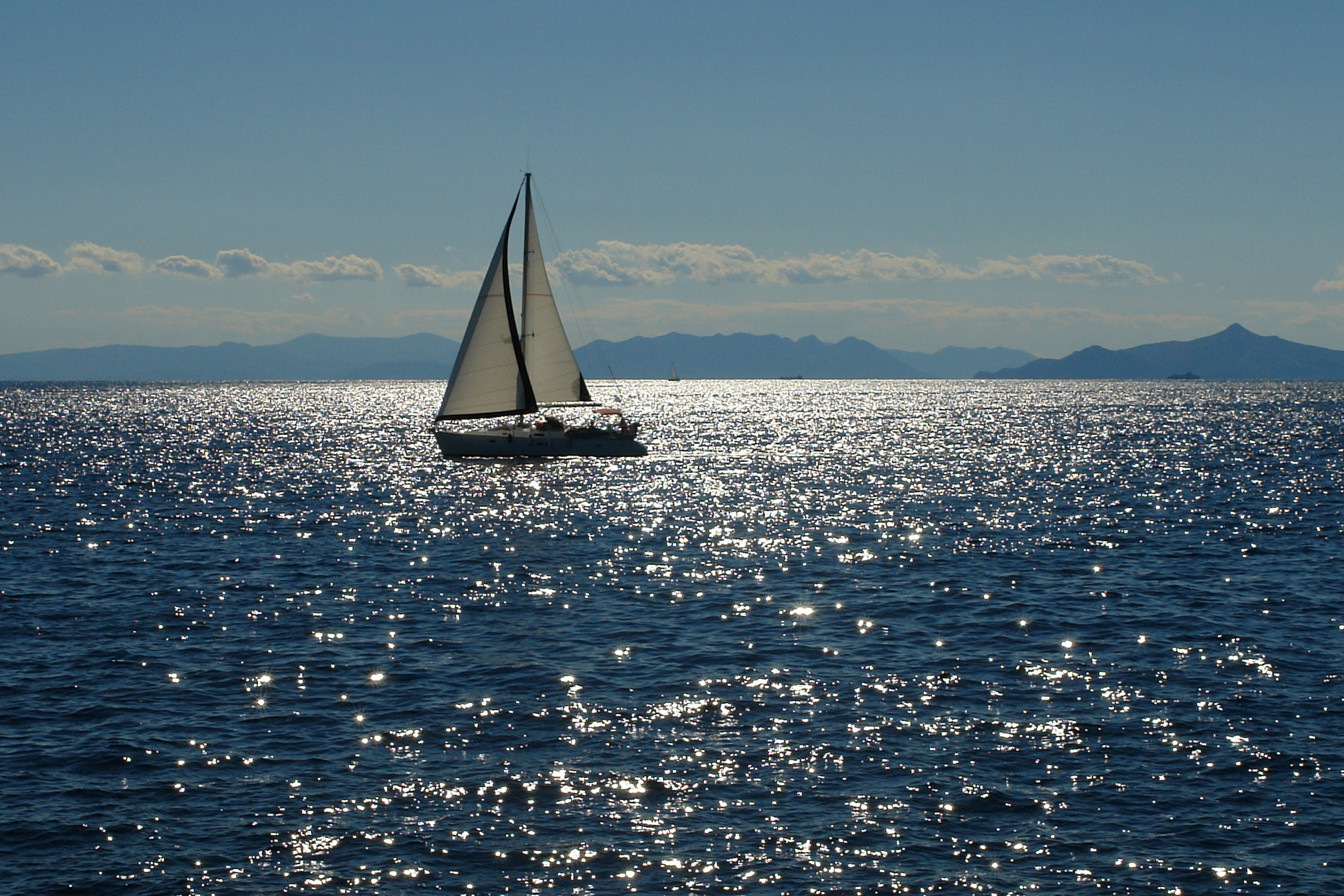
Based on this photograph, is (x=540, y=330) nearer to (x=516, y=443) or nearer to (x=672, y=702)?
(x=516, y=443)

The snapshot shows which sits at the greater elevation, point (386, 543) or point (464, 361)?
point (464, 361)

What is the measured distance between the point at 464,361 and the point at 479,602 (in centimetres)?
4198

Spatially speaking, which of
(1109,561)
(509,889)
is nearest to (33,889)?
(509,889)

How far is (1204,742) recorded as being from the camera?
72.7 ft

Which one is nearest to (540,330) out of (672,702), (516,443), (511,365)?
(511,365)

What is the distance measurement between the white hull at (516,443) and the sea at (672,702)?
77.4ft

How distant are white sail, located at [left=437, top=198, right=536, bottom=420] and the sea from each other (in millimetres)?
20143

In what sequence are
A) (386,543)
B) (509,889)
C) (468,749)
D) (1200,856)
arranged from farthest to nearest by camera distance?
(386,543), (468,749), (1200,856), (509,889)

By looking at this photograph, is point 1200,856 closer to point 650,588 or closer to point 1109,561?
point 650,588

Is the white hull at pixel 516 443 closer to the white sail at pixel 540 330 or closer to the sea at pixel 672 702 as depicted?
the white sail at pixel 540 330

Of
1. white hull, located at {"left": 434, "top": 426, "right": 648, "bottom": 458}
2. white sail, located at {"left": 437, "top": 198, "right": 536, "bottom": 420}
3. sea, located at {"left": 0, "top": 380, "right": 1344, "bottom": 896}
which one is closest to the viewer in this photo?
sea, located at {"left": 0, "top": 380, "right": 1344, "bottom": 896}

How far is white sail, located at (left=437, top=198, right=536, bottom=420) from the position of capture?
7425 cm

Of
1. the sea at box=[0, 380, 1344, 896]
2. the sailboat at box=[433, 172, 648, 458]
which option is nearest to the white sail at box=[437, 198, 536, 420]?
the sailboat at box=[433, 172, 648, 458]

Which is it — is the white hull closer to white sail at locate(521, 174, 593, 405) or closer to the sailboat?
the sailboat
